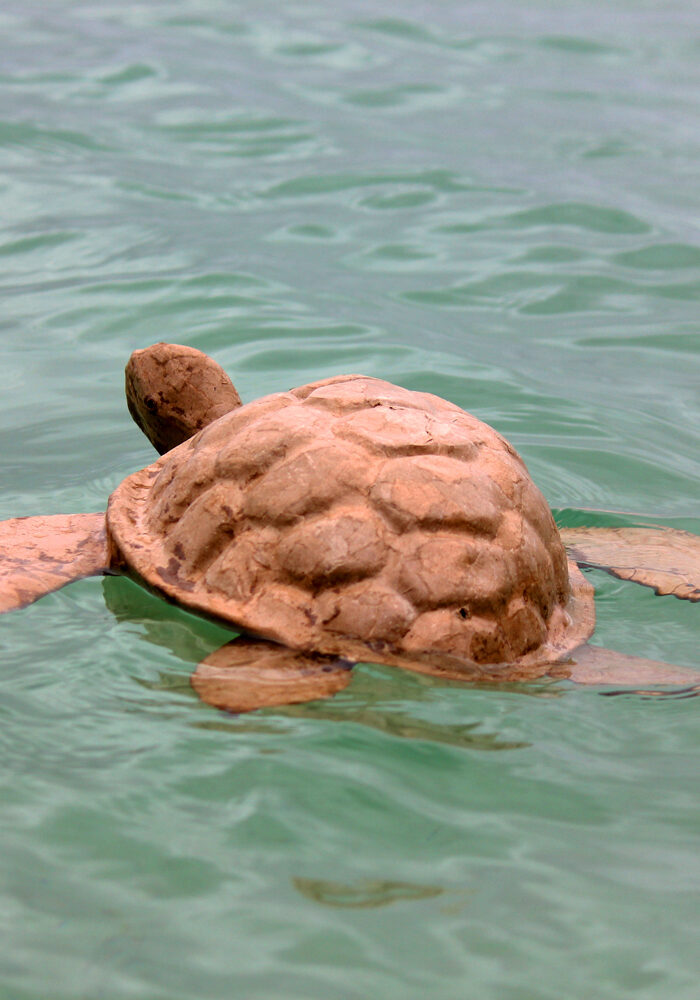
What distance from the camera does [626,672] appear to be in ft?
11.3

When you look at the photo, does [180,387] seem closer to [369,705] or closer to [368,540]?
[368,540]

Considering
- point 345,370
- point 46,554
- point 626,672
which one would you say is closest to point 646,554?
point 626,672

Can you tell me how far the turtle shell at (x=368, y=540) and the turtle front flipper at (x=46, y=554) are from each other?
0.32 meters

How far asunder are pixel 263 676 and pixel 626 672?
3.57 feet

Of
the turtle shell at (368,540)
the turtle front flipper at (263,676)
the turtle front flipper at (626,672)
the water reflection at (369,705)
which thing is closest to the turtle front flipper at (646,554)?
the turtle shell at (368,540)

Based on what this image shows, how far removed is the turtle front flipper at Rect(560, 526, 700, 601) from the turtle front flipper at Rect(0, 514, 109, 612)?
183cm

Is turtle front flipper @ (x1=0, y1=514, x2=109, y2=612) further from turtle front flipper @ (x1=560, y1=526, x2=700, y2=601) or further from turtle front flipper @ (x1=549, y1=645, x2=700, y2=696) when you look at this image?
turtle front flipper @ (x1=560, y1=526, x2=700, y2=601)

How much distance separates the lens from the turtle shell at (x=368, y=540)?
10.8ft

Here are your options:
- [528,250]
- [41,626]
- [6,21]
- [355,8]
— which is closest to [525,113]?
[528,250]

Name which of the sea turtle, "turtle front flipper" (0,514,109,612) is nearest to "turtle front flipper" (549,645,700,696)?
the sea turtle

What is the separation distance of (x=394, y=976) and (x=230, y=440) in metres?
1.88

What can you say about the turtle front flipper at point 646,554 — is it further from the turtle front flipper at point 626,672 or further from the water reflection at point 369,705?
the water reflection at point 369,705

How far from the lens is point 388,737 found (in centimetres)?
306

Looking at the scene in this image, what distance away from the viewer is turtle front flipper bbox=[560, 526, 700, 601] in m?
4.19
